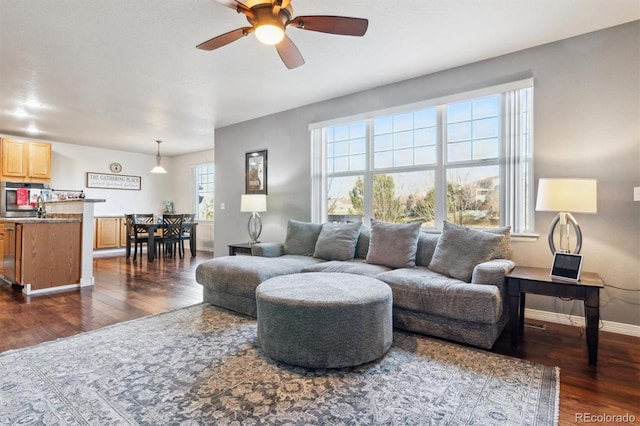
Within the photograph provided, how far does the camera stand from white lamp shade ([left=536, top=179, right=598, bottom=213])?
2.34 metres

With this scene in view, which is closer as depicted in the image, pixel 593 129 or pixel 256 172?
pixel 593 129

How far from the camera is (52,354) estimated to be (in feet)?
7.15

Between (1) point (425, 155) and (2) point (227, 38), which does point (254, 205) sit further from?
(2) point (227, 38)

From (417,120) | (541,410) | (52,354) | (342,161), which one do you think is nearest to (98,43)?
(52,354)

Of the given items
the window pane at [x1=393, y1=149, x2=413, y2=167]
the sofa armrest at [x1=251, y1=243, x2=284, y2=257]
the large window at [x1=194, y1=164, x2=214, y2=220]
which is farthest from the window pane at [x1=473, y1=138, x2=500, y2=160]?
the large window at [x1=194, y1=164, x2=214, y2=220]

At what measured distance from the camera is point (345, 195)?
171 inches

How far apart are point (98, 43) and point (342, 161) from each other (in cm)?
284

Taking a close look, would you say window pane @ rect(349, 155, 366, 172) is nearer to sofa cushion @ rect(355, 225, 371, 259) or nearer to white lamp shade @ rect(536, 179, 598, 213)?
sofa cushion @ rect(355, 225, 371, 259)

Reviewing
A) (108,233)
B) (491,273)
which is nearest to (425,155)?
(491,273)

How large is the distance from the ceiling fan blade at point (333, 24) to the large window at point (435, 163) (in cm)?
176

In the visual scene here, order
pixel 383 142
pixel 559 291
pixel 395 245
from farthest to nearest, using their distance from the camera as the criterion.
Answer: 1. pixel 383 142
2. pixel 395 245
3. pixel 559 291

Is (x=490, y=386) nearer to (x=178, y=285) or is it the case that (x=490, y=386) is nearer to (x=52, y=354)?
(x=52, y=354)

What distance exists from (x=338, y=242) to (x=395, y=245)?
2.31ft

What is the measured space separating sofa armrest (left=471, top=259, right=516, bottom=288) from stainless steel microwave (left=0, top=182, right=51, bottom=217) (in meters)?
6.92
